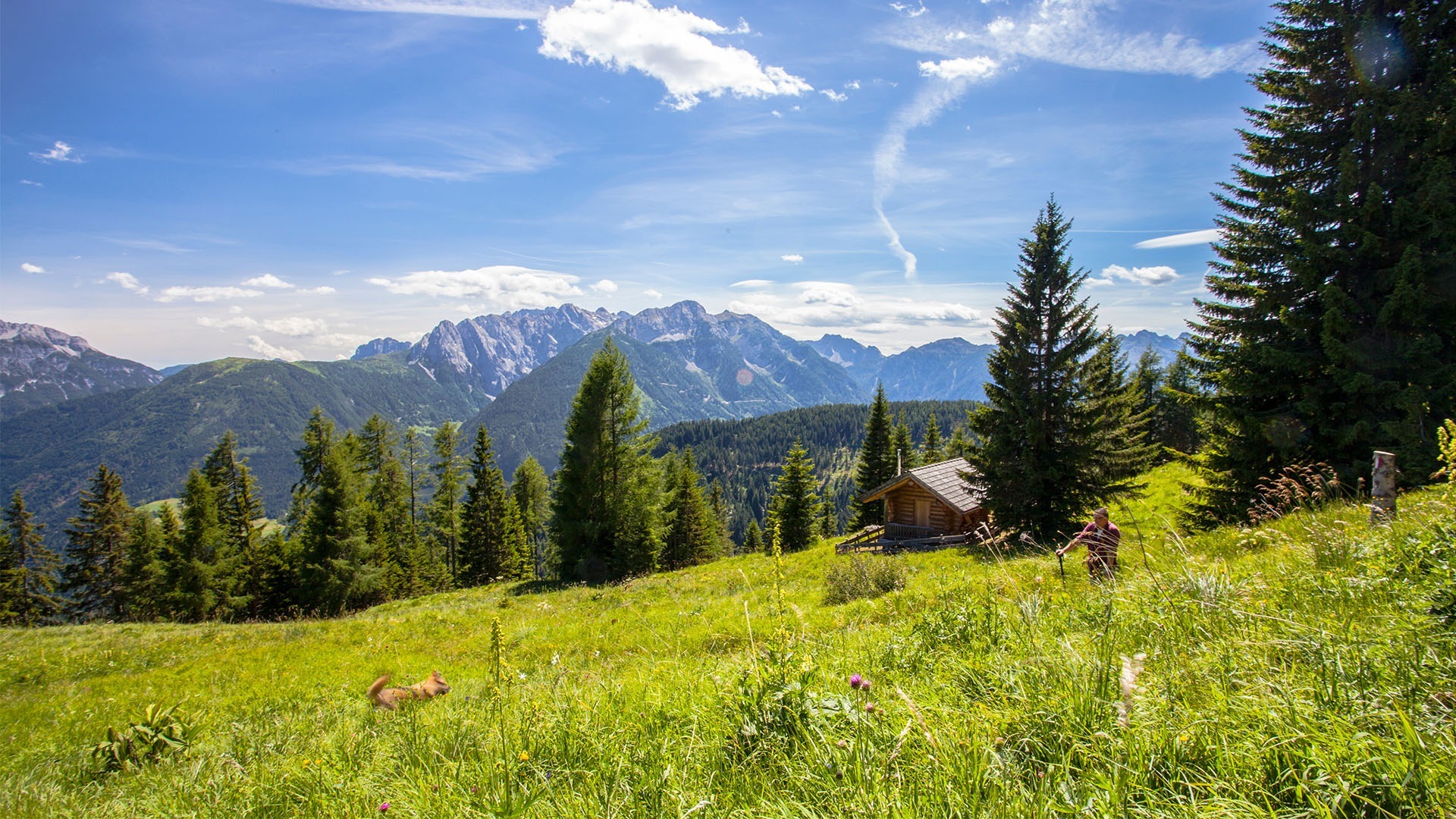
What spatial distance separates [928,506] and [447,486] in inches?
1411

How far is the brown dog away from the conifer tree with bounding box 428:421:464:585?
123 feet

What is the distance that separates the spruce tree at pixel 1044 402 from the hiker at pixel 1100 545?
471 inches

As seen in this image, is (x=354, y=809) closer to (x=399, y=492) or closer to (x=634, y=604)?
(x=634, y=604)

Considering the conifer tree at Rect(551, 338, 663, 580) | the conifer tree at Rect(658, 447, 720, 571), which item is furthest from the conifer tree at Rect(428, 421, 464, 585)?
the conifer tree at Rect(551, 338, 663, 580)

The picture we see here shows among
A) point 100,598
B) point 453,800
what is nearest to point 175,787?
point 453,800

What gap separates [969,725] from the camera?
103 inches

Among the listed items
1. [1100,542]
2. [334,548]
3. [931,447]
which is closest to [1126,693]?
[1100,542]

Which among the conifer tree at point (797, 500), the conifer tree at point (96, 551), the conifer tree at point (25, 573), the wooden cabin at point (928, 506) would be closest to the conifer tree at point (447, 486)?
the conifer tree at point (96, 551)

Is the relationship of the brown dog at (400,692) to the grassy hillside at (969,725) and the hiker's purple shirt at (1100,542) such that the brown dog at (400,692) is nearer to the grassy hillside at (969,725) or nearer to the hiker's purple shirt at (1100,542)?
the grassy hillside at (969,725)

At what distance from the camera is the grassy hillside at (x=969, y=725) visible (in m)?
1.95

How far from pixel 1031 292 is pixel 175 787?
71.8 ft

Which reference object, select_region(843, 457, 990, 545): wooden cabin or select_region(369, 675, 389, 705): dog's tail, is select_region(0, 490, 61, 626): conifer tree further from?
select_region(843, 457, 990, 545): wooden cabin

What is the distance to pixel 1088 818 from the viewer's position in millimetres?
1804

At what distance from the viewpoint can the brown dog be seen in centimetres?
630
